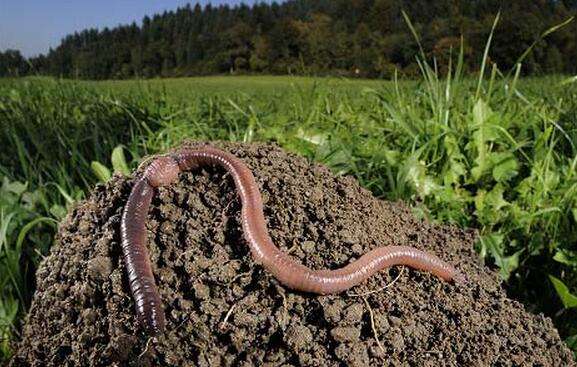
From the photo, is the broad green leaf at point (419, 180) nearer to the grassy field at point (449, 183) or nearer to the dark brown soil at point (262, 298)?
the grassy field at point (449, 183)

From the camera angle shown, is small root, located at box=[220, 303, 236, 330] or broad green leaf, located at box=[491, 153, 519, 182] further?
broad green leaf, located at box=[491, 153, 519, 182]

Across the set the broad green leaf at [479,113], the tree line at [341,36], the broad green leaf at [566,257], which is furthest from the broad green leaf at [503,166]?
the tree line at [341,36]

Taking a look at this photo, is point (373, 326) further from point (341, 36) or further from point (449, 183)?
point (341, 36)

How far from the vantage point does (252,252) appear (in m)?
2.13

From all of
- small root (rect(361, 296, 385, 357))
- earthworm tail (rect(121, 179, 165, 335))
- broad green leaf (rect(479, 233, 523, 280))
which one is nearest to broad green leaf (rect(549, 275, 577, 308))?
broad green leaf (rect(479, 233, 523, 280))

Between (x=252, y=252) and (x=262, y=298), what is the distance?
16 cm

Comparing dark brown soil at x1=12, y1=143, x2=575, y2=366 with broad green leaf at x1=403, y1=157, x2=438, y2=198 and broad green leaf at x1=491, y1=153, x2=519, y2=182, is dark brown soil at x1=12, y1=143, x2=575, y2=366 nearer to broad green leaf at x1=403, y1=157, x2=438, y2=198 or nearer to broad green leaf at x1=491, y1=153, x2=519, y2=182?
broad green leaf at x1=403, y1=157, x2=438, y2=198

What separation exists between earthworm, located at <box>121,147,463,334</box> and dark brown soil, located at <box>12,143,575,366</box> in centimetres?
5

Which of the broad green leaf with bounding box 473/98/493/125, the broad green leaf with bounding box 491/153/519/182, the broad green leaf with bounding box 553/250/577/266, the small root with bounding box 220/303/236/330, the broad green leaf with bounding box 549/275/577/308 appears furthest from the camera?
the broad green leaf with bounding box 473/98/493/125

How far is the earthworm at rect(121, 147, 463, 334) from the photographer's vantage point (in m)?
2.08

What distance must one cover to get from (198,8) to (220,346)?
192 feet

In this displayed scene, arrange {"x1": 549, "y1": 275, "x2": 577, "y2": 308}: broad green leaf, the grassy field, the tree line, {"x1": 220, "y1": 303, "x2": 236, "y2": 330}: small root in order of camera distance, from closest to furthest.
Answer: {"x1": 220, "y1": 303, "x2": 236, "y2": 330}: small root < {"x1": 549, "y1": 275, "x2": 577, "y2": 308}: broad green leaf < the grassy field < the tree line

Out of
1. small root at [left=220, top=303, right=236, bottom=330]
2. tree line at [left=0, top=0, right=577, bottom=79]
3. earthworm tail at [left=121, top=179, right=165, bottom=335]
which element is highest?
earthworm tail at [left=121, top=179, right=165, bottom=335]

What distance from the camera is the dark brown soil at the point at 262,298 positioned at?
2074mm
